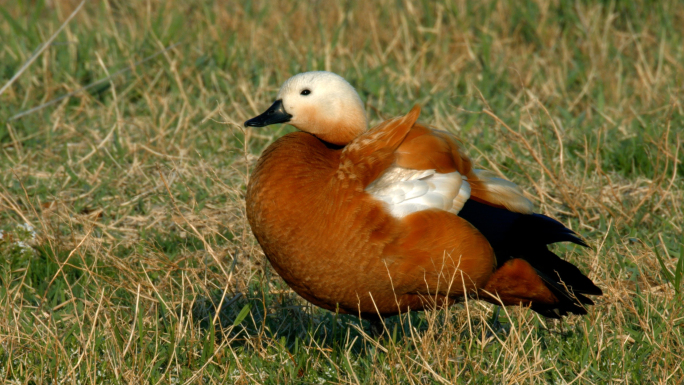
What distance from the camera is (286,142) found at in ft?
11.0

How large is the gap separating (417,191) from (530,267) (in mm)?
664

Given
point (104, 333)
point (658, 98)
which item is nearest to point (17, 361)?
point (104, 333)

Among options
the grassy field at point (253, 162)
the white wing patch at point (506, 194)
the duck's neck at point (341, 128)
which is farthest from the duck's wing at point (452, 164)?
the grassy field at point (253, 162)

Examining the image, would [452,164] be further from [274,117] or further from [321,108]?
[274,117]

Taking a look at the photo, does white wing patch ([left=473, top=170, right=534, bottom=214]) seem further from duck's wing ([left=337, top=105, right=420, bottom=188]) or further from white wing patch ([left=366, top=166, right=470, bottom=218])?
duck's wing ([left=337, top=105, right=420, bottom=188])

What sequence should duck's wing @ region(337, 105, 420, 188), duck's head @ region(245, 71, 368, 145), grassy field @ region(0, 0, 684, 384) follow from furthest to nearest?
duck's head @ region(245, 71, 368, 145), grassy field @ region(0, 0, 684, 384), duck's wing @ region(337, 105, 420, 188)

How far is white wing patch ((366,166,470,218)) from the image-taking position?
3154 mm

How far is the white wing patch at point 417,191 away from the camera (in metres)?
3.15

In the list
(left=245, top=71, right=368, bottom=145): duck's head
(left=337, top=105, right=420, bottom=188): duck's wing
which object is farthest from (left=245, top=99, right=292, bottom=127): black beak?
(left=337, top=105, right=420, bottom=188): duck's wing

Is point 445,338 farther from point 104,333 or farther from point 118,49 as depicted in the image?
point 118,49

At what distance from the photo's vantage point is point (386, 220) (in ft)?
10.2

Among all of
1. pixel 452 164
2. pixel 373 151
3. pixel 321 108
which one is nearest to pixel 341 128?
pixel 321 108

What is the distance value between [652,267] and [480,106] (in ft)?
7.92

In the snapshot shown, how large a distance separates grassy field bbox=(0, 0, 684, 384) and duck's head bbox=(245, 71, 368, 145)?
50 centimetres
